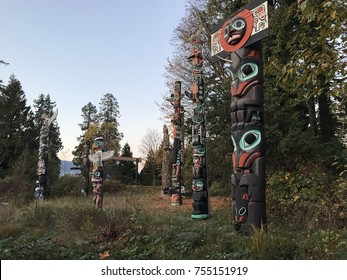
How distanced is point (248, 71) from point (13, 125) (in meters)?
31.0

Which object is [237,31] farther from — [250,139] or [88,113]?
[88,113]

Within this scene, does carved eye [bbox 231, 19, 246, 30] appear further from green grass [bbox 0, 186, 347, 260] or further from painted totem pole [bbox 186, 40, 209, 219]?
green grass [bbox 0, 186, 347, 260]

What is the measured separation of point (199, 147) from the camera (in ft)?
32.8

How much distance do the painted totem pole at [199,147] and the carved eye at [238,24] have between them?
11.9 ft

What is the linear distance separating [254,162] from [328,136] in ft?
25.1

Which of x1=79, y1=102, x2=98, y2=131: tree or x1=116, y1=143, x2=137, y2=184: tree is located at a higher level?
x1=79, y1=102, x2=98, y2=131: tree

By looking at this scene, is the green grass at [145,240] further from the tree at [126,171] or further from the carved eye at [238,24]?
the tree at [126,171]

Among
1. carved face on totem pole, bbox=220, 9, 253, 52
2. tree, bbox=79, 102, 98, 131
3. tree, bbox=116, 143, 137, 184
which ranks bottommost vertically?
tree, bbox=116, 143, 137, 184

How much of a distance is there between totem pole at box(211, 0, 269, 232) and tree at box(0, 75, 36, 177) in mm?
26526

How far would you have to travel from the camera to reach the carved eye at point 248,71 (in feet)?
21.5

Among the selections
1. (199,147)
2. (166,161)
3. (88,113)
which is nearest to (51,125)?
(88,113)

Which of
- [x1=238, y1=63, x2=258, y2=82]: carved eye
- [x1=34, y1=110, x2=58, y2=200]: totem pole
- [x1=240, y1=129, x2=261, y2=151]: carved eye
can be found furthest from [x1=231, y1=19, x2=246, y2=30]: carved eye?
[x1=34, y1=110, x2=58, y2=200]: totem pole

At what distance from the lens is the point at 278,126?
32.6 ft

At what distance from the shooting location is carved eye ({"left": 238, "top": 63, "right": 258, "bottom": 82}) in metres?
6.56
